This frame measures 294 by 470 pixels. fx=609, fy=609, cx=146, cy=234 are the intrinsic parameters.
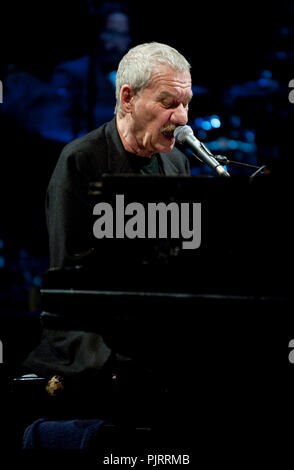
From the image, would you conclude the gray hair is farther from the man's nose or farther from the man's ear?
the man's nose

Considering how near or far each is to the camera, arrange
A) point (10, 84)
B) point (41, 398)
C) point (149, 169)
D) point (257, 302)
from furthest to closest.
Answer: point (10, 84) < point (149, 169) < point (41, 398) < point (257, 302)

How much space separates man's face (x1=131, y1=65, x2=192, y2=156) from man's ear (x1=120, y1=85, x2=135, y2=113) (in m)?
0.02

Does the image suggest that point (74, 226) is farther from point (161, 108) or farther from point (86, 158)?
point (161, 108)

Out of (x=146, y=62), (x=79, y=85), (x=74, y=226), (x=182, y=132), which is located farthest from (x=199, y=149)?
(x=79, y=85)

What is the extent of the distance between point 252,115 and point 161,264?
4.22 meters

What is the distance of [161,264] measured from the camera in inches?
72.9

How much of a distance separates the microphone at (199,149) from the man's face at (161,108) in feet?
0.32

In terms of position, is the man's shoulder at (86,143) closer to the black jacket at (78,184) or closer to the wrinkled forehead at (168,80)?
the black jacket at (78,184)

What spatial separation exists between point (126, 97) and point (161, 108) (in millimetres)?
183

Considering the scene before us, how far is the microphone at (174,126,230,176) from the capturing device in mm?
2318

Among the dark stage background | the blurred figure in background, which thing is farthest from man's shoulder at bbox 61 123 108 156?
the dark stage background

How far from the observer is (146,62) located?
8.17 ft

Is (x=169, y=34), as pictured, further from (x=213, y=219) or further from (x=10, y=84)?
(x=213, y=219)
